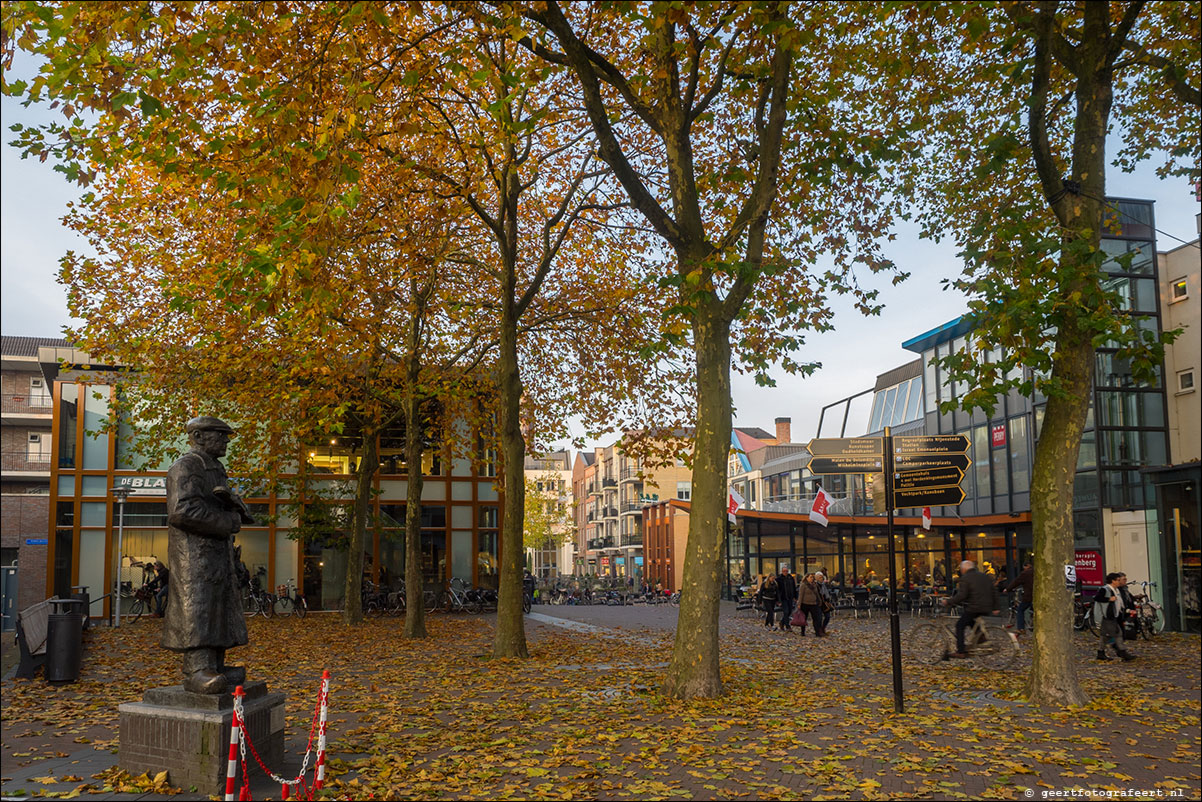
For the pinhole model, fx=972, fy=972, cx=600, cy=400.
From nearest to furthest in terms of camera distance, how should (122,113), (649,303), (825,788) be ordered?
(825,788) < (122,113) < (649,303)

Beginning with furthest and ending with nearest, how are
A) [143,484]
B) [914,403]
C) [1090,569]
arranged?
1. [914,403]
2. [143,484]
3. [1090,569]

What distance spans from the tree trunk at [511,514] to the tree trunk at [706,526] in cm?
515

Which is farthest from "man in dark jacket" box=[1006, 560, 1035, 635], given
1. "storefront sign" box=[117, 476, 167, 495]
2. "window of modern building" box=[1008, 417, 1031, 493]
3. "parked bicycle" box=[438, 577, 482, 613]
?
"storefront sign" box=[117, 476, 167, 495]

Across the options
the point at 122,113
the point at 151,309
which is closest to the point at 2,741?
the point at 122,113

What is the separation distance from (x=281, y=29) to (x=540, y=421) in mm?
16168

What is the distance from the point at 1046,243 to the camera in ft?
33.8

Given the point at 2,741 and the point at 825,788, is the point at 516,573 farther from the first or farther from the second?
the point at 825,788

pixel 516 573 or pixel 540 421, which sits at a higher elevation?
pixel 540 421

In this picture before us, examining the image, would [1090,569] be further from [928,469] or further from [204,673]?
[204,673]

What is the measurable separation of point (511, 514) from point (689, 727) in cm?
723

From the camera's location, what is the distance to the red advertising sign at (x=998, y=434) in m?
29.6

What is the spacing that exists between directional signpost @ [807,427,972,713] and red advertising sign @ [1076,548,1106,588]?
50.7 feet

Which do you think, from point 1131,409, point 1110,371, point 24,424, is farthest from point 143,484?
point 24,424

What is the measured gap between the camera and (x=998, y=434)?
97.9 feet
